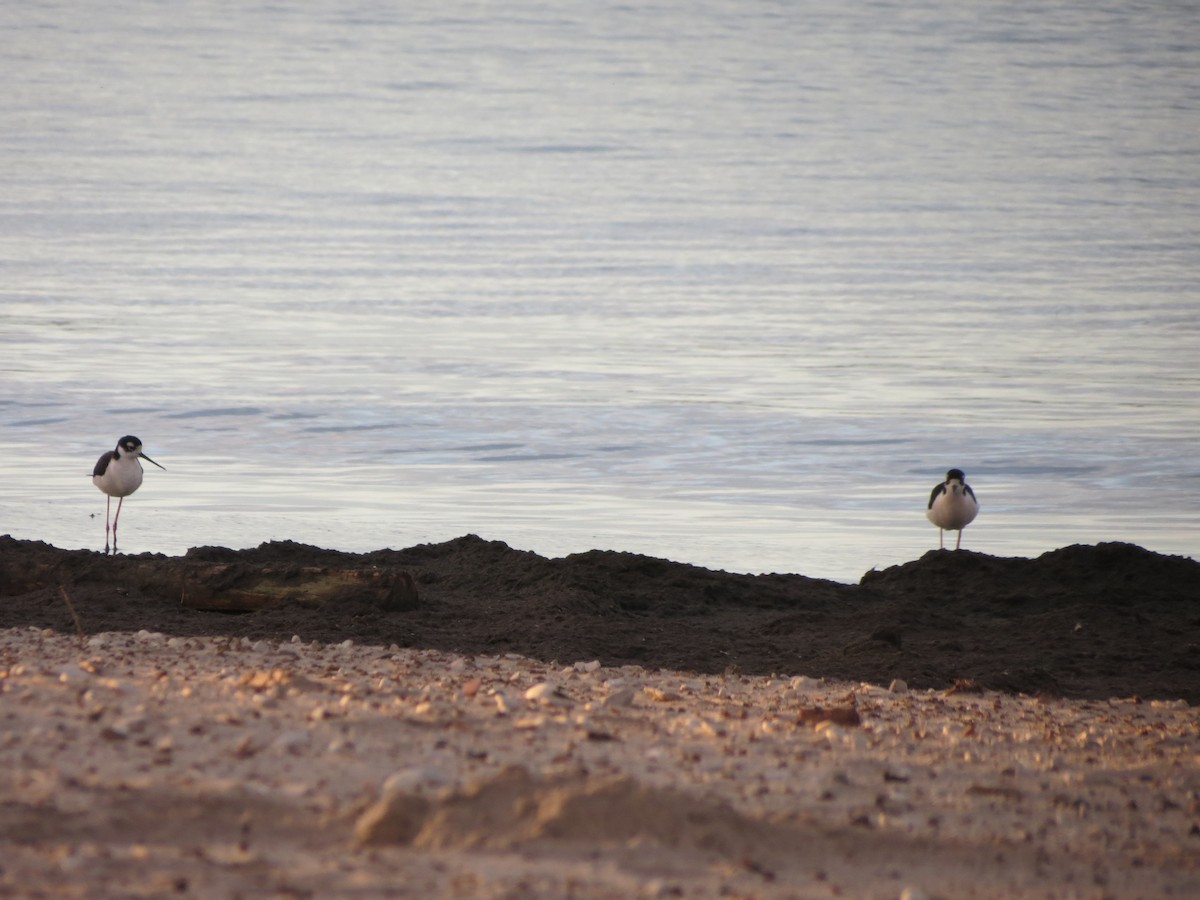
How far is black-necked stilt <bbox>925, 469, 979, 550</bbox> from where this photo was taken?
11.8 m

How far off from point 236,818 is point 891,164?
173ft

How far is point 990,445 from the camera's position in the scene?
53.4ft

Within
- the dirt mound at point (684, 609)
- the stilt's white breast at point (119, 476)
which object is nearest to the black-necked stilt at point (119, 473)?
the stilt's white breast at point (119, 476)

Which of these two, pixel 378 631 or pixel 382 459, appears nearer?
pixel 378 631

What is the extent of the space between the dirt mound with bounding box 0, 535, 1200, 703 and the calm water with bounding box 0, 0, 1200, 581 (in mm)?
1747

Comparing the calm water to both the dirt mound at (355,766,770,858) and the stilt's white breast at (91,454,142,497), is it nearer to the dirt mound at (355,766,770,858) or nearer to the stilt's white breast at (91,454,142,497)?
the stilt's white breast at (91,454,142,497)

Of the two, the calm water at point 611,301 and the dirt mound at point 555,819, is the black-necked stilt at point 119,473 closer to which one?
the calm water at point 611,301

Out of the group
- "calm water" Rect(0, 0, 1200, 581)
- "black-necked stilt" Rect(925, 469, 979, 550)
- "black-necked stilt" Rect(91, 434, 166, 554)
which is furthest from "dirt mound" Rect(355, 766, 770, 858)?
"black-necked stilt" Rect(91, 434, 166, 554)

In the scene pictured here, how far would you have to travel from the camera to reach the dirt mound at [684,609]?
7.62 metres

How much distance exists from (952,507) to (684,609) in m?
3.70

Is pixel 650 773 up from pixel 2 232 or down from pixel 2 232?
down

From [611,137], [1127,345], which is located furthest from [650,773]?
[611,137]

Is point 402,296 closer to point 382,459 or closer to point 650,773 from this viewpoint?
point 382,459

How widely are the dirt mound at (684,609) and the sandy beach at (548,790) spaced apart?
40.8 inches
